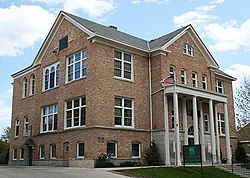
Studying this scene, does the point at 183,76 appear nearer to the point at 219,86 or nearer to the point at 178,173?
the point at 219,86

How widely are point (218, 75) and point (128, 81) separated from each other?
45.4 feet

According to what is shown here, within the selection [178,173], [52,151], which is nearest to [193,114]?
[178,173]

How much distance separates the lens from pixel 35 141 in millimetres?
33969

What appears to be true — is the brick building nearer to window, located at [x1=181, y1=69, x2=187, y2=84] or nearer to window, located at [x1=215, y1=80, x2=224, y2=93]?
window, located at [x1=181, y1=69, x2=187, y2=84]

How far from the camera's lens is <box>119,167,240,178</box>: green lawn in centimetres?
2011

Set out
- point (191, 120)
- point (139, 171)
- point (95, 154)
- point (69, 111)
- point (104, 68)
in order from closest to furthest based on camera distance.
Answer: point (139, 171) < point (95, 154) < point (104, 68) < point (69, 111) < point (191, 120)

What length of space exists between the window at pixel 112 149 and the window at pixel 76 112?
2790 mm

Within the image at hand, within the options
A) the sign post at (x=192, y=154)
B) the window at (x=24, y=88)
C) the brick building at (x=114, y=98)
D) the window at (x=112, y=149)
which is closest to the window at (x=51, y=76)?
the brick building at (x=114, y=98)

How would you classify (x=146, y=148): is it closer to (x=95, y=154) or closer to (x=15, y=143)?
(x=95, y=154)

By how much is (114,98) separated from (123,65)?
3.28 meters

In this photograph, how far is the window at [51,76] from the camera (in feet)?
107

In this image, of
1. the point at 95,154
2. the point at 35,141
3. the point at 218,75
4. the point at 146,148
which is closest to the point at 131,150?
the point at 146,148

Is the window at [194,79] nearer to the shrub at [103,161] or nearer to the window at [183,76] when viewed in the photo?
the window at [183,76]

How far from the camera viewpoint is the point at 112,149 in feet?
88.4
